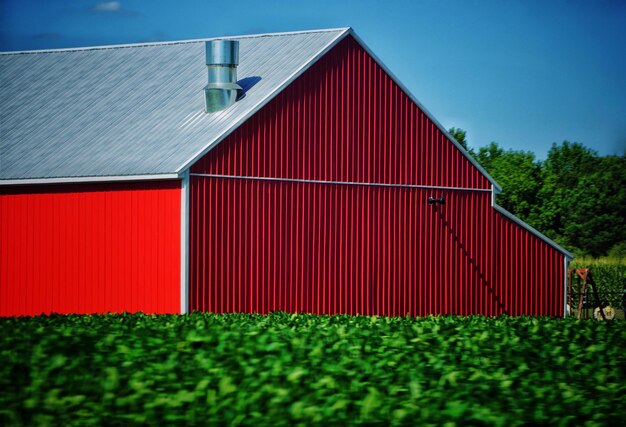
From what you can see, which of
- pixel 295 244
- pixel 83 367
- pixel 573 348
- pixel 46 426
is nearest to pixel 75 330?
pixel 83 367

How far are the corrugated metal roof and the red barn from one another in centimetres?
7

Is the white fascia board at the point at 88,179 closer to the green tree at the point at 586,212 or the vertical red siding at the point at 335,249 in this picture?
the vertical red siding at the point at 335,249

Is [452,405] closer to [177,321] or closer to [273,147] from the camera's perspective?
[177,321]

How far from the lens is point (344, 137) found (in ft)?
92.5

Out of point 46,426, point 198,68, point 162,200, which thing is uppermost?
point 198,68

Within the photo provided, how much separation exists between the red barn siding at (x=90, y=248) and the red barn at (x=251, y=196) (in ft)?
0.13

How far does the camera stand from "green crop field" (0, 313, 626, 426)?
10469 millimetres

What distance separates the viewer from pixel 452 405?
420 inches

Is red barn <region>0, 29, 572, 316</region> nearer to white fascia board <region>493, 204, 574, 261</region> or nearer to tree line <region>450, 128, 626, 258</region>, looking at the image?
white fascia board <region>493, 204, 574, 261</region>

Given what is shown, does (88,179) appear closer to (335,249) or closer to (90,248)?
(90,248)

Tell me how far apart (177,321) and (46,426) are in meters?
6.20

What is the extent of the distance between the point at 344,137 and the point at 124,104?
5877 millimetres

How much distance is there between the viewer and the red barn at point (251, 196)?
82.3 ft

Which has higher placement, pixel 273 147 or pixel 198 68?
pixel 198 68
